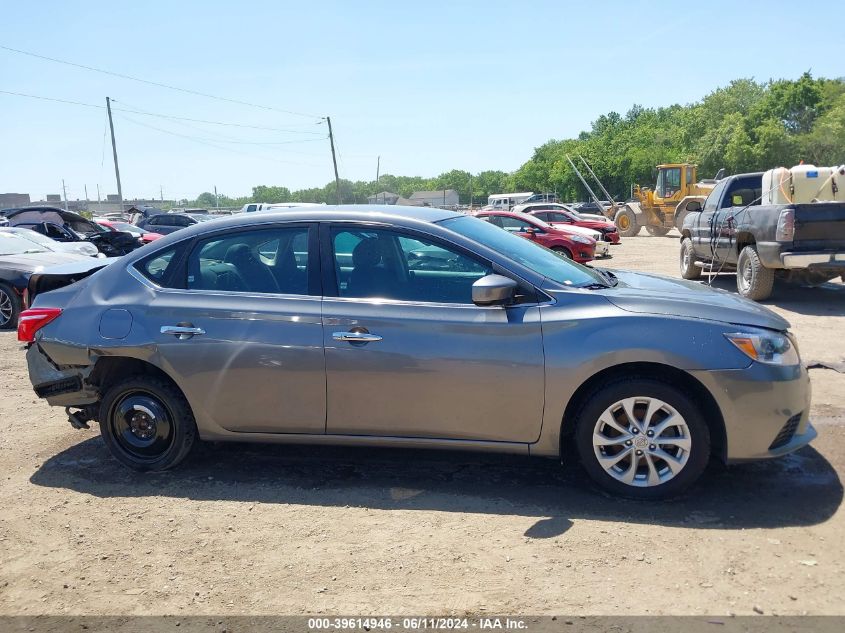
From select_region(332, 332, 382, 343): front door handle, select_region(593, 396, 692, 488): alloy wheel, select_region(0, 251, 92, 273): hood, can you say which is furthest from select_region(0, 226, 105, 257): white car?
select_region(593, 396, 692, 488): alloy wheel

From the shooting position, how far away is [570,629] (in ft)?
9.39

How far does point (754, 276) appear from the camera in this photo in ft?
35.2

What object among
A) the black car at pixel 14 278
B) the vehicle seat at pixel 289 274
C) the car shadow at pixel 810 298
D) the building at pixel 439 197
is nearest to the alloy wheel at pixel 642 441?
the vehicle seat at pixel 289 274

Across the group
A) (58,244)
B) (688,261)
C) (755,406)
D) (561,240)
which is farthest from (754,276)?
(58,244)

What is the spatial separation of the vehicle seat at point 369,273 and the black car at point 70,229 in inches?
526

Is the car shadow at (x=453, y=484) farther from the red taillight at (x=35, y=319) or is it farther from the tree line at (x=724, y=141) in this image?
the tree line at (x=724, y=141)

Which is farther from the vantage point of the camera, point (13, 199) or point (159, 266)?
point (13, 199)

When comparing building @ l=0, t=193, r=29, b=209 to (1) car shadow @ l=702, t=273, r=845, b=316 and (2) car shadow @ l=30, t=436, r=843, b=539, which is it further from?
(2) car shadow @ l=30, t=436, r=843, b=539

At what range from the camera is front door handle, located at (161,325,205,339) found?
4383 millimetres

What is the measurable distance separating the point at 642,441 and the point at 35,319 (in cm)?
395

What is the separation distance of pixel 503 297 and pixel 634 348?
756 mm

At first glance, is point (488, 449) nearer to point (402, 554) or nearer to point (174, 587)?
point (402, 554)

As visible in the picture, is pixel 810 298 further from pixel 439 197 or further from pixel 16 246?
pixel 439 197

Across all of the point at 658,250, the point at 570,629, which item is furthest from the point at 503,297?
the point at 658,250
